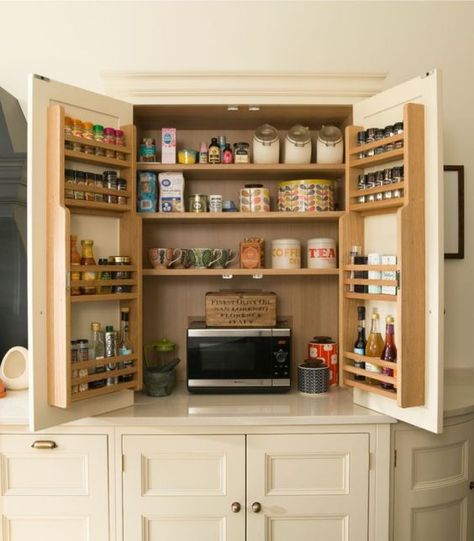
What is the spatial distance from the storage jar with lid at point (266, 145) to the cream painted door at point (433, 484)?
3.93 ft

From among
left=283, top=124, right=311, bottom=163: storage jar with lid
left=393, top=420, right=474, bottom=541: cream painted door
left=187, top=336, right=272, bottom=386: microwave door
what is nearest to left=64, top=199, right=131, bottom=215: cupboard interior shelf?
left=187, top=336, right=272, bottom=386: microwave door

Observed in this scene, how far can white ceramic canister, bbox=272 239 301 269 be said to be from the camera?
2094 millimetres

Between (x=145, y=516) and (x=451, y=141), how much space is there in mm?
2176

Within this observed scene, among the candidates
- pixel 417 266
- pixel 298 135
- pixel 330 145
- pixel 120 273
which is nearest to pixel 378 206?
pixel 417 266

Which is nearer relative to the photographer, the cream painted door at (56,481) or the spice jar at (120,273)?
the cream painted door at (56,481)

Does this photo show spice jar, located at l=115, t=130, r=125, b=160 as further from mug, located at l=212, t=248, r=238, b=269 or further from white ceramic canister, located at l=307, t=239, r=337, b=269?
white ceramic canister, located at l=307, t=239, r=337, b=269

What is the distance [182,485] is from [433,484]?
3.05 feet

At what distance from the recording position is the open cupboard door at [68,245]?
5.32ft

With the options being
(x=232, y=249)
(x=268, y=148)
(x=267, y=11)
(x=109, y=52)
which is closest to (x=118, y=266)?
(x=232, y=249)

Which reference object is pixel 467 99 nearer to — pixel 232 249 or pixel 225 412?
pixel 232 249

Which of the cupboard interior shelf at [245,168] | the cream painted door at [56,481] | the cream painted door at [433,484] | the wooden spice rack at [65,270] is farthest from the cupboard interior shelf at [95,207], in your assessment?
the cream painted door at [433,484]

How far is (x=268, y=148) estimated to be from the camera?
81.0 inches

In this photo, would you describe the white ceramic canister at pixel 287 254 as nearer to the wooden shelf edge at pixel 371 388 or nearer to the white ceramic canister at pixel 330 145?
the white ceramic canister at pixel 330 145

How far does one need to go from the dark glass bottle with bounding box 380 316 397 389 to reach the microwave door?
476mm
